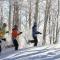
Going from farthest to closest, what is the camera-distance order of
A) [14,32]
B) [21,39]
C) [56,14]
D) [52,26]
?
[52,26] → [56,14] → [21,39] → [14,32]

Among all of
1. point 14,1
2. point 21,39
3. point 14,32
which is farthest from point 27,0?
point 14,32

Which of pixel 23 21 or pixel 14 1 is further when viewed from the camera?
pixel 23 21

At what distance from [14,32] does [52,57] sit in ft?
10.6

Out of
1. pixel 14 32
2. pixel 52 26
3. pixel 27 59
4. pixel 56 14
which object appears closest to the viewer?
pixel 27 59

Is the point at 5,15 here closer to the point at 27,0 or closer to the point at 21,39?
the point at 27,0

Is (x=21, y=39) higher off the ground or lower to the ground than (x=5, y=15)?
Answer: lower

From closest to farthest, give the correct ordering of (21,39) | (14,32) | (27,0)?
(14,32) < (21,39) < (27,0)

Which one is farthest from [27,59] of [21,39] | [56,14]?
[56,14]

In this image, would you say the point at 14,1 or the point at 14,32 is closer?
the point at 14,32

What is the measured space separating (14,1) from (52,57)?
2562 cm

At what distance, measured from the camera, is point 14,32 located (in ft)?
51.6

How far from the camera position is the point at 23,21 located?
162ft

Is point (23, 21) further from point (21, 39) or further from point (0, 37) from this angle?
point (0, 37)

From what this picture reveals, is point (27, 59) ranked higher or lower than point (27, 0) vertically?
lower
